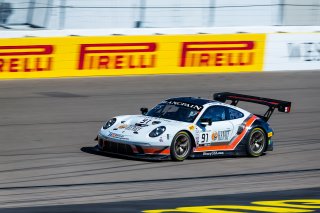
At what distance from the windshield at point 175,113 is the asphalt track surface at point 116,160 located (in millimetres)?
842

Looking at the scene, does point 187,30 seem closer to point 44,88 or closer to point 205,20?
point 205,20

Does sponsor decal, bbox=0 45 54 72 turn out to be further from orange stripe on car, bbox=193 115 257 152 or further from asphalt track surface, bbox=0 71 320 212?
orange stripe on car, bbox=193 115 257 152

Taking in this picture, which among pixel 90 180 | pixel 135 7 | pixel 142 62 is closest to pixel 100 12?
pixel 135 7

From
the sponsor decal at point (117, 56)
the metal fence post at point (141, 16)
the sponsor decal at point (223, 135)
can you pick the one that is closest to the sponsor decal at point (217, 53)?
the sponsor decal at point (117, 56)

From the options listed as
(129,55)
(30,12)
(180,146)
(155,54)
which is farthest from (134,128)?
(30,12)

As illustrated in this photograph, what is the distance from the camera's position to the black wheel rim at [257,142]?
15.8 m

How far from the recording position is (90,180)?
12.8 m

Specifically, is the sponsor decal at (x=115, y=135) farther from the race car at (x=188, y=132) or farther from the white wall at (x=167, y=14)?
the white wall at (x=167, y=14)

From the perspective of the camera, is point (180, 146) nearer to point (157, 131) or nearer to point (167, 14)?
point (157, 131)

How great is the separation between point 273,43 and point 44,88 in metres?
8.14

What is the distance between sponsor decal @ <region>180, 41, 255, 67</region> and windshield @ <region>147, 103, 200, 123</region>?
9.43 m

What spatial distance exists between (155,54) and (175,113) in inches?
366

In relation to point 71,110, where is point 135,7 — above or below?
above

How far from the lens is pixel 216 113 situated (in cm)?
1548
